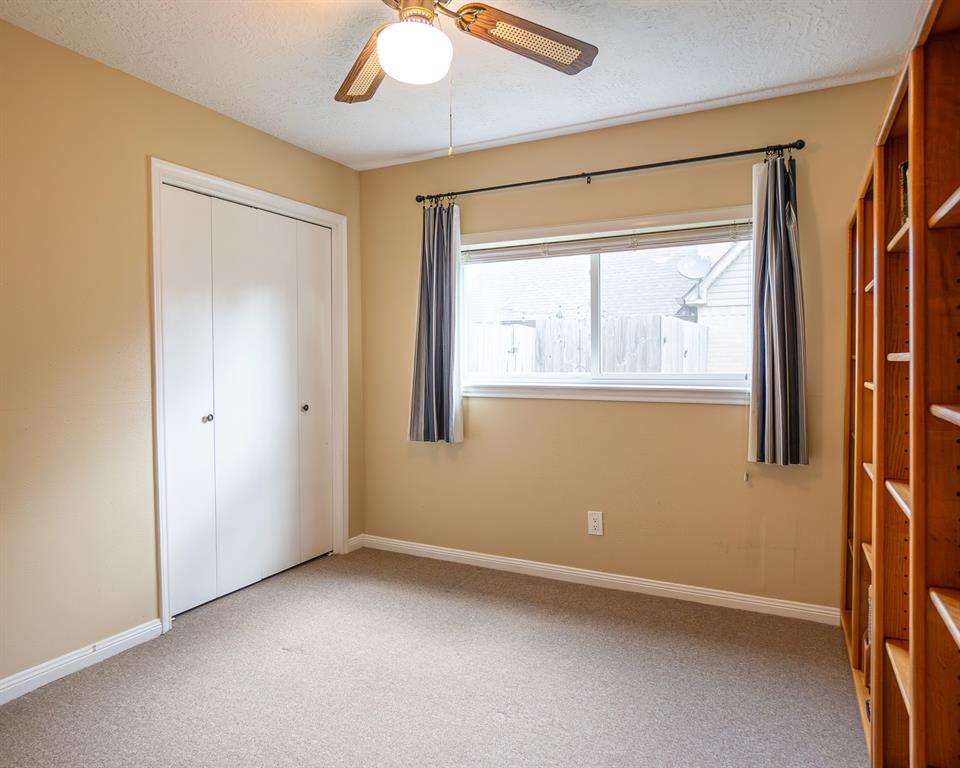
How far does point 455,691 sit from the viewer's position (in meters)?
2.24

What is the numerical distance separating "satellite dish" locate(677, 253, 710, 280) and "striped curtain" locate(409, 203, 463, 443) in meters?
1.21

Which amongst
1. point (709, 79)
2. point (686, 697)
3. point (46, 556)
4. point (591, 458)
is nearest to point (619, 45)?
point (709, 79)

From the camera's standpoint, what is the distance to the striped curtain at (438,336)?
348 cm

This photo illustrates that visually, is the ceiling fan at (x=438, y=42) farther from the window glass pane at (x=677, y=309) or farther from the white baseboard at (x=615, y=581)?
the white baseboard at (x=615, y=581)

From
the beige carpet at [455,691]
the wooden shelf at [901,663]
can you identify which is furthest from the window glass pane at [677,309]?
the wooden shelf at [901,663]

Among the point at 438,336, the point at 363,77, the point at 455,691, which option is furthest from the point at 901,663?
the point at 438,336

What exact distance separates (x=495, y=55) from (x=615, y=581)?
8.35 feet

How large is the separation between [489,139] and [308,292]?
1.34 m

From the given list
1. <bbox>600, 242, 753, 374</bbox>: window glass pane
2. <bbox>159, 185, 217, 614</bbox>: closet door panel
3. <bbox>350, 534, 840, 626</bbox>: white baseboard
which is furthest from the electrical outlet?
<bbox>159, 185, 217, 614</bbox>: closet door panel

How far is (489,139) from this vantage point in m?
3.35

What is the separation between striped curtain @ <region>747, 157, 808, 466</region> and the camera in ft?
8.79

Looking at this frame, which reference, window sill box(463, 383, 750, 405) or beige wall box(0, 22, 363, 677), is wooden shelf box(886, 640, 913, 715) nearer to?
window sill box(463, 383, 750, 405)

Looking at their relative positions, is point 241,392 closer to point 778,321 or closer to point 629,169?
point 629,169

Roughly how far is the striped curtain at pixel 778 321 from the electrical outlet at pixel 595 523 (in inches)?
34.5
